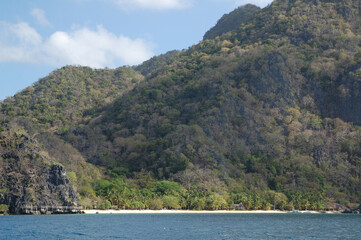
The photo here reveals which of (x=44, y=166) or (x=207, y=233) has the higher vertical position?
(x=44, y=166)

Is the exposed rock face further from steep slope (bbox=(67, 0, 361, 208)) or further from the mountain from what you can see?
steep slope (bbox=(67, 0, 361, 208))

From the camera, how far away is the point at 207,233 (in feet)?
228

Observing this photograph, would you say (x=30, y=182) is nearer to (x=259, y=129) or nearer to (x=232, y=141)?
(x=232, y=141)

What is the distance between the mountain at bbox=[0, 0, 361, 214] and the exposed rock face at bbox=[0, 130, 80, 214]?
1.28 metres

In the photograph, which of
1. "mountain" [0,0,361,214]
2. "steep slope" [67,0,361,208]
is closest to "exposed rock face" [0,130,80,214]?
"mountain" [0,0,361,214]

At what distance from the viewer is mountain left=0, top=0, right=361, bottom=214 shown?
5413 inches

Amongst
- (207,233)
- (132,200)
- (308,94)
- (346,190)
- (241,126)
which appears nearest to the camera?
(207,233)

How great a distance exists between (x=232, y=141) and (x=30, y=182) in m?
78.3

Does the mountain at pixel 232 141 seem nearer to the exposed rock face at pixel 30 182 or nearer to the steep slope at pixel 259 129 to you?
the steep slope at pixel 259 129

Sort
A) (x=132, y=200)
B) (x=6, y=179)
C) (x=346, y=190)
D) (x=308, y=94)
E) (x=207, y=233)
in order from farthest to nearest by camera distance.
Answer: (x=308, y=94), (x=346, y=190), (x=132, y=200), (x=6, y=179), (x=207, y=233)

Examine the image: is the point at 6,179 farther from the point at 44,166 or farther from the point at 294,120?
the point at 294,120

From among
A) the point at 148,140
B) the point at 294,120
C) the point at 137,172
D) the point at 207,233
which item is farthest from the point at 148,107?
the point at 207,233

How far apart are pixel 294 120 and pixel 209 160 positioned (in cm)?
4338

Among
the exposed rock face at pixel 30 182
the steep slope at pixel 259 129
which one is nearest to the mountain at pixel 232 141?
the steep slope at pixel 259 129
